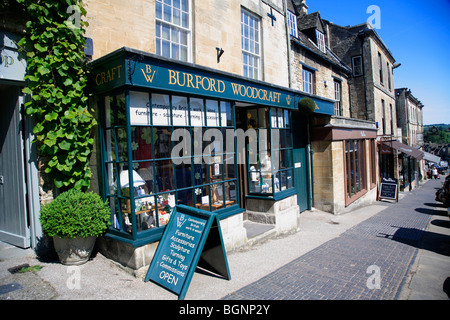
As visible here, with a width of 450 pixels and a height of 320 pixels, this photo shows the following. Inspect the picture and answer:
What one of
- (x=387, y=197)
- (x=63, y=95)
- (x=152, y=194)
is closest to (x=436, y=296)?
(x=152, y=194)

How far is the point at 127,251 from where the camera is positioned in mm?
4605

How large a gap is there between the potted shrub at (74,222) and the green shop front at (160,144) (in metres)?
0.34

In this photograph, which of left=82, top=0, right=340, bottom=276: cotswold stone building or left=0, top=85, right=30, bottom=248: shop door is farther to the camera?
left=0, top=85, right=30, bottom=248: shop door

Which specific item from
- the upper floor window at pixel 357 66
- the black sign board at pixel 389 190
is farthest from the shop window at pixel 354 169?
the upper floor window at pixel 357 66

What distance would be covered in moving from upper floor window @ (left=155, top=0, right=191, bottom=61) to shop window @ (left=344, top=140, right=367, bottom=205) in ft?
27.1

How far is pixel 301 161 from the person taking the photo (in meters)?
10.6

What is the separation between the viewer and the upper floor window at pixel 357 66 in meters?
18.5

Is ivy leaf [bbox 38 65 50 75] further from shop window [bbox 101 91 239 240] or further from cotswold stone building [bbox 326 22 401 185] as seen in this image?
cotswold stone building [bbox 326 22 401 185]

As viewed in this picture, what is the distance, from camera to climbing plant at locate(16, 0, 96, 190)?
4.52 metres

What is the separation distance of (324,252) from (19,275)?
5752 mm

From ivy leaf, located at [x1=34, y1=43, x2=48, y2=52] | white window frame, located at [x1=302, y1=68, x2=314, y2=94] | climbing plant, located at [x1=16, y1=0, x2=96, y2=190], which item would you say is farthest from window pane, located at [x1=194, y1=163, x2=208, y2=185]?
white window frame, located at [x1=302, y1=68, x2=314, y2=94]

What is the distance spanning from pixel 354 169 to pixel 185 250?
11043 millimetres

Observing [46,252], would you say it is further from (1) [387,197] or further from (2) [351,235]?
(1) [387,197]

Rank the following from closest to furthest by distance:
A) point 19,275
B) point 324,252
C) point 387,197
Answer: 1. point 19,275
2. point 324,252
3. point 387,197
